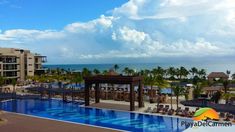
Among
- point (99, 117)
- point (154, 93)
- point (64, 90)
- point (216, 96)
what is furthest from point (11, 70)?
point (216, 96)

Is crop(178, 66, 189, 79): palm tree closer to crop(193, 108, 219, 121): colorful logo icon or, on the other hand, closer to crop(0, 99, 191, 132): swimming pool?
crop(0, 99, 191, 132): swimming pool

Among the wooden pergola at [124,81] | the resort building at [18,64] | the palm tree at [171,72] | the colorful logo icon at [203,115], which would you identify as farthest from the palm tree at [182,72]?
the colorful logo icon at [203,115]

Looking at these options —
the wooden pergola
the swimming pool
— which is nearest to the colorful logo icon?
the swimming pool

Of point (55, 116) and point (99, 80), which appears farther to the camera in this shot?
point (99, 80)

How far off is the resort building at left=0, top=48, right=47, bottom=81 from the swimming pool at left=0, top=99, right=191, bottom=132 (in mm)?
30117

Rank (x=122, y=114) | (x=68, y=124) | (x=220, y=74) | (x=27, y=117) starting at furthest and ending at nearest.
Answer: (x=220, y=74) → (x=122, y=114) → (x=27, y=117) → (x=68, y=124)

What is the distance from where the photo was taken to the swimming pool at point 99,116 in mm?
28691

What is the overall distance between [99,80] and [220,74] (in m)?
41.5

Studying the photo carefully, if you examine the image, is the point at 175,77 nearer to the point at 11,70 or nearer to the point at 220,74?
the point at 220,74

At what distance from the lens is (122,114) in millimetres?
34188

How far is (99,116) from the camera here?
33594 millimetres

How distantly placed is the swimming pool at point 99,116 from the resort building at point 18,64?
30117 millimetres

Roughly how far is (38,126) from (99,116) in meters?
8.31

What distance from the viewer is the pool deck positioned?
25.4 meters
